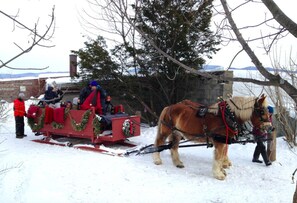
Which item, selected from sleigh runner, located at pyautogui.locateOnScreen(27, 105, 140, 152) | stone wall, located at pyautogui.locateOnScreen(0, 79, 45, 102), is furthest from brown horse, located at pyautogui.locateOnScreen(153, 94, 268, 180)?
stone wall, located at pyautogui.locateOnScreen(0, 79, 45, 102)

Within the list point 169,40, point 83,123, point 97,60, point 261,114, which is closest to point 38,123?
point 83,123

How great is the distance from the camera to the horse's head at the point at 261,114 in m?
6.18

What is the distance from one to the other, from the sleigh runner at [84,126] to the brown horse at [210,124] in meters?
1.37

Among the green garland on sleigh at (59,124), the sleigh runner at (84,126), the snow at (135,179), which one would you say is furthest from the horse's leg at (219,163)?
the green garland on sleigh at (59,124)

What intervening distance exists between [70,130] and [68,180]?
300 centimetres

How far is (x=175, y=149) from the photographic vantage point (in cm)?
722

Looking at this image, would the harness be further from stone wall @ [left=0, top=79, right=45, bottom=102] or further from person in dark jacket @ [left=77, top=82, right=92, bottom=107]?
stone wall @ [left=0, top=79, right=45, bottom=102]

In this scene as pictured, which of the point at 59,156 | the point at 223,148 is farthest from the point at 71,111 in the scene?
the point at 223,148

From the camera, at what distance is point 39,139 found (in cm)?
980

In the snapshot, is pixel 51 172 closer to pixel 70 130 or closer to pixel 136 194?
pixel 136 194

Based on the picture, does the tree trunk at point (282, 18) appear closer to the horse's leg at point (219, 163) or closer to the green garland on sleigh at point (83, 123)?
the horse's leg at point (219, 163)

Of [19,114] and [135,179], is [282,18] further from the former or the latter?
[19,114]

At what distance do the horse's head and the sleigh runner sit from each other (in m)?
3.37

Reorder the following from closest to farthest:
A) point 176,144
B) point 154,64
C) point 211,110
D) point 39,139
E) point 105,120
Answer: point 211,110
point 176,144
point 105,120
point 39,139
point 154,64
